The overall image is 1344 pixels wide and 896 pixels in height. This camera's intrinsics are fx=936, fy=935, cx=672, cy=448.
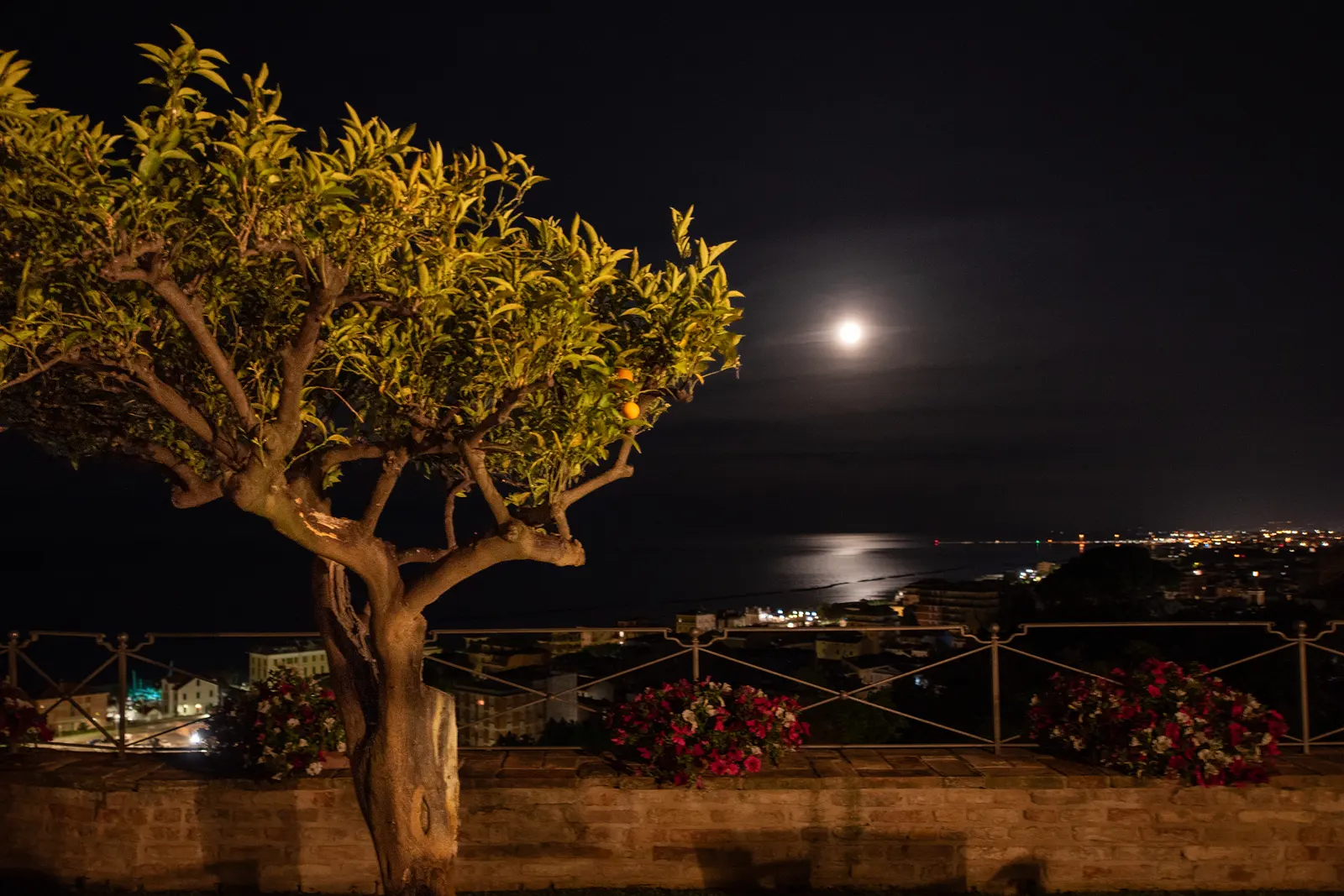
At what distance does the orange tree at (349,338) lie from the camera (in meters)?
3.56

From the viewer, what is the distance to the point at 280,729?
5.96 metres

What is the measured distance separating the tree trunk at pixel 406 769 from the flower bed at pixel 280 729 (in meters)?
1.42

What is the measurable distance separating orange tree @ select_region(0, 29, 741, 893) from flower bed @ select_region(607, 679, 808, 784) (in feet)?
5.34

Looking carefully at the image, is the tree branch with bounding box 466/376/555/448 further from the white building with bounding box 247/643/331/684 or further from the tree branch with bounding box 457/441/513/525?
the white building with bounding box 247/643/331/684

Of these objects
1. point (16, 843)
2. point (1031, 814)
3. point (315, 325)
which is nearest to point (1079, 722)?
point (1031, 814)

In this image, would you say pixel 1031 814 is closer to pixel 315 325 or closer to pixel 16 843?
pixel 315 325

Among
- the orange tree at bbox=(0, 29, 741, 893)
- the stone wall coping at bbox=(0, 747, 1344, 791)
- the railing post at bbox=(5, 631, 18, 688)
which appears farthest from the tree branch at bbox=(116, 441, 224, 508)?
the railing post at bbox=(5, 631, 18, 688)

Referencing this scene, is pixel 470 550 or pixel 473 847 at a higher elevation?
pixel 470 550

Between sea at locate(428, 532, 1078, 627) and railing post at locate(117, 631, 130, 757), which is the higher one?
railing post at locate(117, 631, 130, 757)

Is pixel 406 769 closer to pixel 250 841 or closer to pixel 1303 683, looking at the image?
pixel 250 841

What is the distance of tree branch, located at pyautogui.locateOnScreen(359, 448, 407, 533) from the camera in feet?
15.0

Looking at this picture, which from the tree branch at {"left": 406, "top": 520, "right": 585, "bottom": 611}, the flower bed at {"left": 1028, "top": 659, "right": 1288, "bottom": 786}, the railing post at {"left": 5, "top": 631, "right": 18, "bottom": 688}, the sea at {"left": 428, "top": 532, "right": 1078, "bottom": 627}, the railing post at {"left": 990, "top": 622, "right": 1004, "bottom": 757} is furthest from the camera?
the sea at {"left": 428, "top": 532, "right": 1078, "bottom": 627}

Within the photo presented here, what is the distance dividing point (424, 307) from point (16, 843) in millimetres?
5088

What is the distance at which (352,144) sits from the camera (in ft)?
12.4
